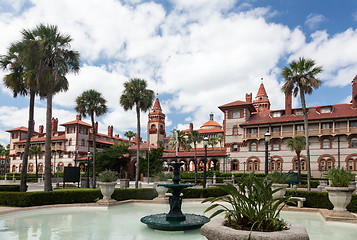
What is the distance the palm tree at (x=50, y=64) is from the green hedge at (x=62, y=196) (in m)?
4.13

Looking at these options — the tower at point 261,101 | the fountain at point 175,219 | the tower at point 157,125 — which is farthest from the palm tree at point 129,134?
the fountain at point 175,219

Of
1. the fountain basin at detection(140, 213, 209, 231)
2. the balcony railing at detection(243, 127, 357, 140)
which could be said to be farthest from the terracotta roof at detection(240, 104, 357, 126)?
the fountain basin at detection(140, 213, 209, 231)

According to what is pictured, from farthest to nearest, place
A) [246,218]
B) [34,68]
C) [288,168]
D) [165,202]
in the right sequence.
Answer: [288,168]
[34,68]
[165,202]
[246,218]

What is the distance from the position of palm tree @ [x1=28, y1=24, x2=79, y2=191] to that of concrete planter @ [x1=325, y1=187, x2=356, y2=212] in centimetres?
1679

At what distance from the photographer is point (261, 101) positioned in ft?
298

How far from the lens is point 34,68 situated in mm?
20438

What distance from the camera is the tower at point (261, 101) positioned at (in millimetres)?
89688

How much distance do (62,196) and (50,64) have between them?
10398 millimetres

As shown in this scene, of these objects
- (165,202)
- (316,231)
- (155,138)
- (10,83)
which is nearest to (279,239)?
(316,231)

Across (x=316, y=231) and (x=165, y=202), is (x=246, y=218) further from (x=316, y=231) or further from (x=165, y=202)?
(x=165, y=202)

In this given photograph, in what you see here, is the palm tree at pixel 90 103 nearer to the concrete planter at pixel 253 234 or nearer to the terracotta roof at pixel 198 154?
the terracotta roof at pixel 198 154

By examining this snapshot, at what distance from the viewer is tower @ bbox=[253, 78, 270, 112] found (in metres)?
89.7

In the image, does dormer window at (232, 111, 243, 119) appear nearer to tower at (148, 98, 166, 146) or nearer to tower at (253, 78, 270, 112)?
tower at (253, 78, 270, 112)

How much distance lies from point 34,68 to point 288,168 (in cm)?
3999
